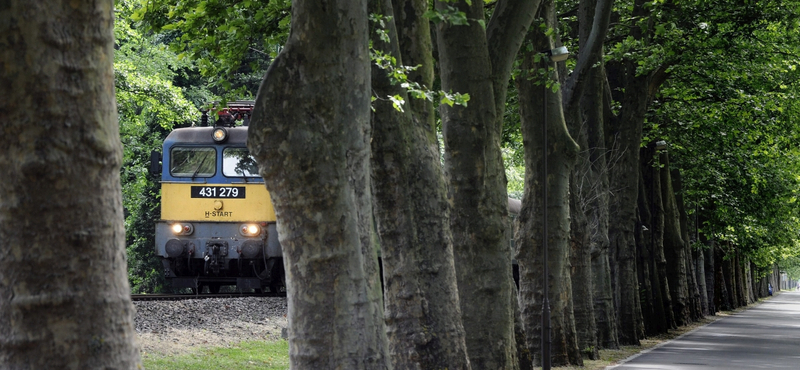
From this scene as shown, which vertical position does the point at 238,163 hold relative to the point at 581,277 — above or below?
above

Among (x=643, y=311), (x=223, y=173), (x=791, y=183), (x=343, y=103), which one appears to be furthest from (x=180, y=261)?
(x=791, y=183)

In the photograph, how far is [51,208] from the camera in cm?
359

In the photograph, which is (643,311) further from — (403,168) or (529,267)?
(403,168)

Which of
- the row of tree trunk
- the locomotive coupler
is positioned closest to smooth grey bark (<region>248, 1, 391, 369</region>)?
the row of tree trunk

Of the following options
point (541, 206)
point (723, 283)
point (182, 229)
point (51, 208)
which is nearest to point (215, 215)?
point (182, 229)

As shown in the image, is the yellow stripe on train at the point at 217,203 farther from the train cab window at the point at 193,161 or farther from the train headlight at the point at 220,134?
the train headlight at the point at 220,134

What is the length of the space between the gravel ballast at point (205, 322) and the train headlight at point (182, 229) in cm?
291

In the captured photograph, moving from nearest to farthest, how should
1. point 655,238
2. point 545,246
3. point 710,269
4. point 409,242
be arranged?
point 409,242, point 545,246, point 655,238, point 710,269

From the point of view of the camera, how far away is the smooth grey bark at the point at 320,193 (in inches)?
270

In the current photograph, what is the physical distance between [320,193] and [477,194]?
5.58 metres

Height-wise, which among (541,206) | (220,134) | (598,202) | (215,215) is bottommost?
(541,206)

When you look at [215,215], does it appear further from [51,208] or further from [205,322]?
[51,208]

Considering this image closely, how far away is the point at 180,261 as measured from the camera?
2173 cm

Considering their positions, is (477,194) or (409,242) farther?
(477,194)
